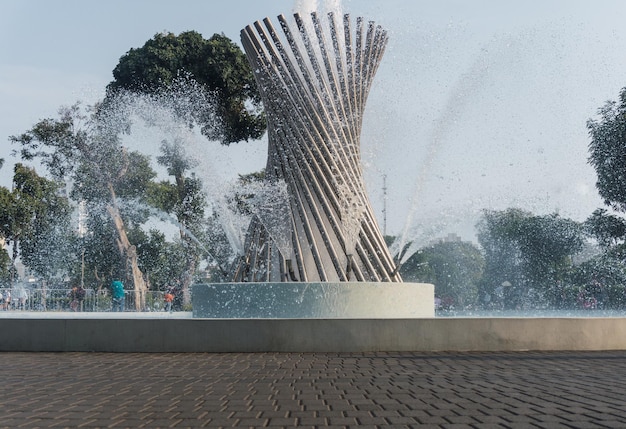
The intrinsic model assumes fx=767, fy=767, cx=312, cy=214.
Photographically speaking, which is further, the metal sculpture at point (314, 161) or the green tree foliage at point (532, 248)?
the green tree foliage at point (532, 248)

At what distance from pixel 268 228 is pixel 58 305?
18108 millimetres

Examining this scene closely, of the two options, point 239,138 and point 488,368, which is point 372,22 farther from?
point 239,138

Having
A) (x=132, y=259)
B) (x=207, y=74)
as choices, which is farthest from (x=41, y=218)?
(x=207, y=74)

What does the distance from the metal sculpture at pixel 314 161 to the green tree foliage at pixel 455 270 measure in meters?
42.8

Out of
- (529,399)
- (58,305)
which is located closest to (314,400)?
(529,399)

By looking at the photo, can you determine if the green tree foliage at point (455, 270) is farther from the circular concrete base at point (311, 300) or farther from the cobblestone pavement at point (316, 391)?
the cobblestone pavement at point (316, 391)

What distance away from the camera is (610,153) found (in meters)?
30.1

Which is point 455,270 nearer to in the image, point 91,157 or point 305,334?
point 91,157

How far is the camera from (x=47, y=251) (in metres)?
41.4

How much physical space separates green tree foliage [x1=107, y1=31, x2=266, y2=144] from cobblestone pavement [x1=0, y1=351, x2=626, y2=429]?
20.5 m

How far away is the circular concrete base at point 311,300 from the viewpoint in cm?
1114

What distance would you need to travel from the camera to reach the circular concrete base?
11.1m

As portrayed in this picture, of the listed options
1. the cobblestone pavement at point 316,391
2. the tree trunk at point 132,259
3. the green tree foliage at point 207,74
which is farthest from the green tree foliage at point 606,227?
the cobblestone pavement at point 316,391

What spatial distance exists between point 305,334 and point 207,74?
20.6 metres
